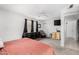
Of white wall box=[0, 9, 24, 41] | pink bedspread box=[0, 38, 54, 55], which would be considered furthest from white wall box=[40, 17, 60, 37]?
white wall box=[0, 9, 24, 41]

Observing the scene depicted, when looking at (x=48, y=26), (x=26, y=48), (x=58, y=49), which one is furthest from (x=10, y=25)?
(x=58, y=49)

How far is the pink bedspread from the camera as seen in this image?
1.51m

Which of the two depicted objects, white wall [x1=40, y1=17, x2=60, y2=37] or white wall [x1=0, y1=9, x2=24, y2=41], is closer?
white wall [x1=0, y1=9, x2=24, y2=41]

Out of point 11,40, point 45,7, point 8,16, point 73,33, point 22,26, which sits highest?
point 45,7

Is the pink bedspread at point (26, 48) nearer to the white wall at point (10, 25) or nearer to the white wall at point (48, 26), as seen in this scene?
the white wall at point (10, 25)

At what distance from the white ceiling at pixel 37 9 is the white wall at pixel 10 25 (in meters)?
0.11

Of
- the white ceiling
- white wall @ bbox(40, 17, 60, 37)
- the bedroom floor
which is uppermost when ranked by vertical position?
the white ceiling

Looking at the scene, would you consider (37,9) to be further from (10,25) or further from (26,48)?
(26,48)

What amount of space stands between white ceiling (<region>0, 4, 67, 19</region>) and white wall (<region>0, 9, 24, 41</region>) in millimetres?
106

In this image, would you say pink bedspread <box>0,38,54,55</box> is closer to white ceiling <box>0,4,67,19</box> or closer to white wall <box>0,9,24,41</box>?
white wall <box>0,9,24,41</box>

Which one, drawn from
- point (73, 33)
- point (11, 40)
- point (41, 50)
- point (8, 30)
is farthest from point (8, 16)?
point (73, 33)

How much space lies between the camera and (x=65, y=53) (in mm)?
1600

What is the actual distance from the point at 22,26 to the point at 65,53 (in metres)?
0.94
